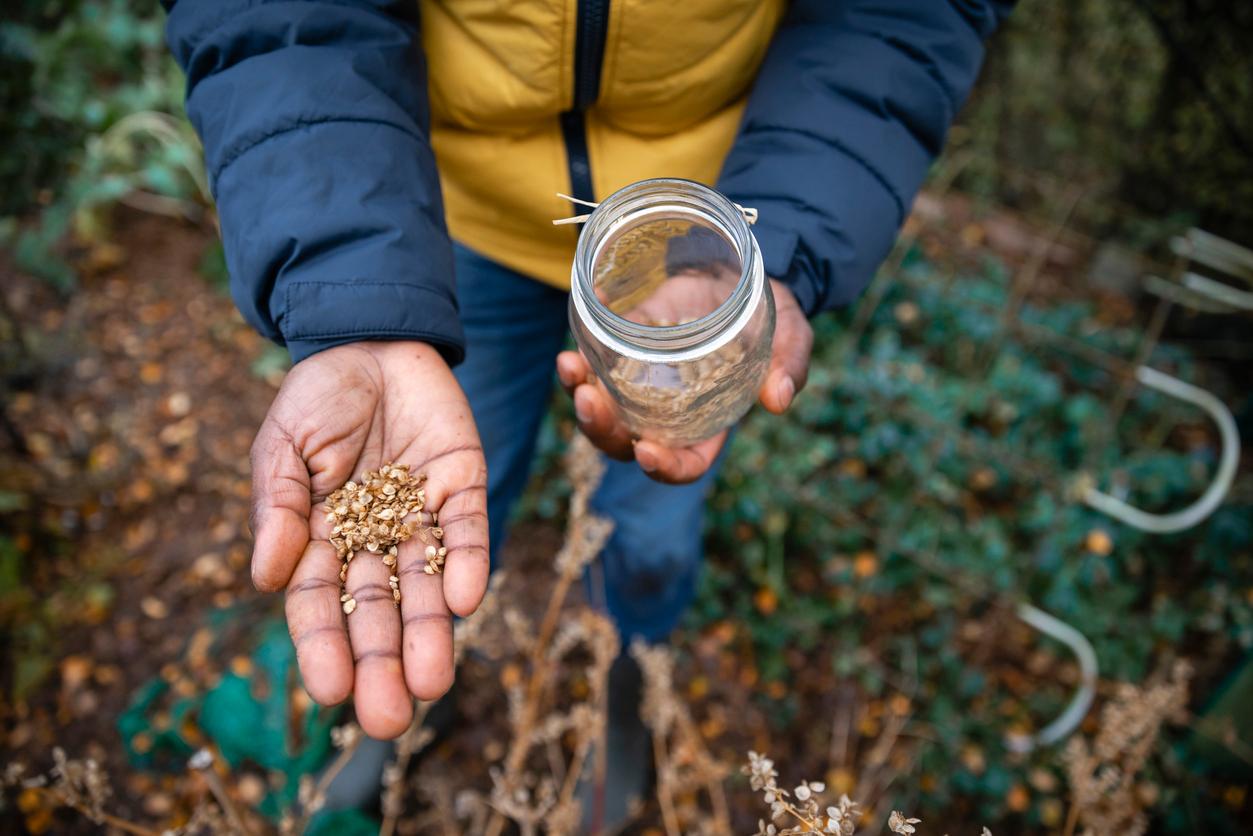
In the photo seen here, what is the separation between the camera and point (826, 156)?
151 cm

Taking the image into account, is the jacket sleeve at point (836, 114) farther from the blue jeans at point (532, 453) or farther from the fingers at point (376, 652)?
the fingers at point (376, 652)

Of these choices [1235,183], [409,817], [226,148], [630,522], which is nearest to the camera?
[226,148]

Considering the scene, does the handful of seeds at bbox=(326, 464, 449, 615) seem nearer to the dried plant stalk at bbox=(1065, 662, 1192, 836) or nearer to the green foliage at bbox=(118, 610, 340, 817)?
the green foliage at bbox=(118, 610, 340, 817)

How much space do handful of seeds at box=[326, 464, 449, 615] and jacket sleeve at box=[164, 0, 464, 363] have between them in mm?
242

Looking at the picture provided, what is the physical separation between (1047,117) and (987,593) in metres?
2.27

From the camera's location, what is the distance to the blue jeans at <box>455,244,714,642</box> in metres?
1.78

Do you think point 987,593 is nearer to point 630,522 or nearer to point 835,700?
point 835,700

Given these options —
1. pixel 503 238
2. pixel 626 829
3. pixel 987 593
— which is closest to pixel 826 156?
pixel 503 238

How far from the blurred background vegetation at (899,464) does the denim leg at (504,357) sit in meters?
0.84

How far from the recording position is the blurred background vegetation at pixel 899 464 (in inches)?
94.8

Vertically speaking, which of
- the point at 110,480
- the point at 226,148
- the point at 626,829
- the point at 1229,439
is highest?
the point at 226,148

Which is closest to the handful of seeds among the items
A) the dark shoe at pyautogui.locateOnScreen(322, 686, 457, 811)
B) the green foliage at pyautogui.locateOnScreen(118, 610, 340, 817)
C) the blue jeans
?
the blue jeans

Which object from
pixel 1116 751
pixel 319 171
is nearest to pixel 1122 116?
pixel 1116 751

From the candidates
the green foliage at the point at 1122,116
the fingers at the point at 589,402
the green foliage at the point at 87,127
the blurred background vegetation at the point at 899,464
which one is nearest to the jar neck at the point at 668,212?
the fingers at the point at 589,402
